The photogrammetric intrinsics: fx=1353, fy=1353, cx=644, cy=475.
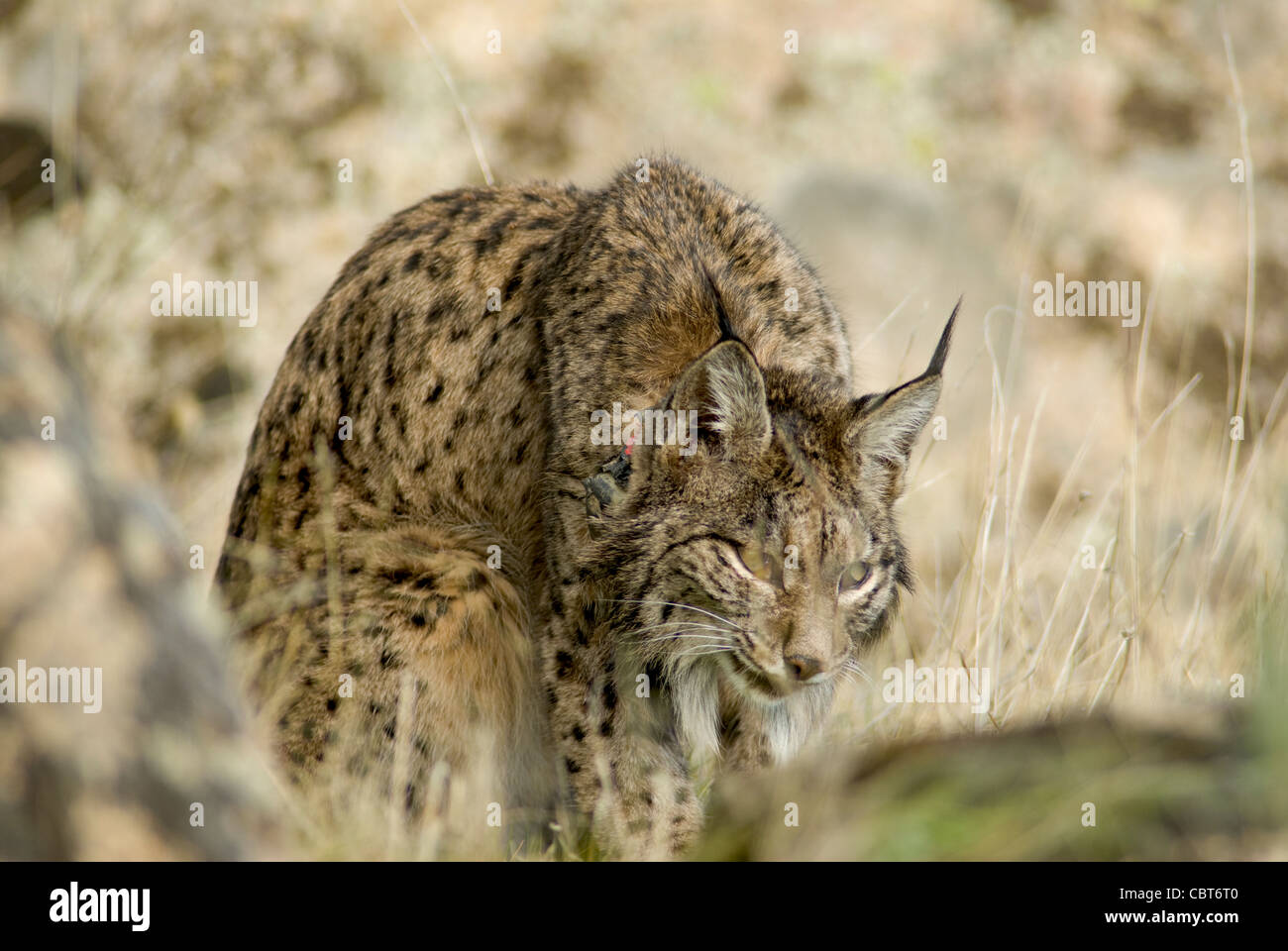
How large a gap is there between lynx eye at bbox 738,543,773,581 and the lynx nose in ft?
0.93

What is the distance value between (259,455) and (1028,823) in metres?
4.32

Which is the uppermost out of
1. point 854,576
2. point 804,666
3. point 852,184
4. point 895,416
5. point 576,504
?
point 852,184

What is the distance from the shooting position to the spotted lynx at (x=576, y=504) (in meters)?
4.62

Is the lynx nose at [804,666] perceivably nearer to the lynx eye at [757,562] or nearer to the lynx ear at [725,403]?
the lynx eye at [757,562]

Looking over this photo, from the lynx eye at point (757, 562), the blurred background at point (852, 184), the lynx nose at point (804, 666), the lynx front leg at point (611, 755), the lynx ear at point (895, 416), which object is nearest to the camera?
the lynx nose at point (804, 666)

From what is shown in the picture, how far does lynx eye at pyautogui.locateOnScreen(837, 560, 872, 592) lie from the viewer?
15.2 feet

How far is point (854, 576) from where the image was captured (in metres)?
4.70

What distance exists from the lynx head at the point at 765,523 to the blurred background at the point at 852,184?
6.93 ft

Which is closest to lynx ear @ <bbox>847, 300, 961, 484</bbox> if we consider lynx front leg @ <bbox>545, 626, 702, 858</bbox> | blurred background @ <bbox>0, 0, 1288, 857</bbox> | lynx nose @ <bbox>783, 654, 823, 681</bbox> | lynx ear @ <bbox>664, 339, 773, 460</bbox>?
lynx ear @ <bbox>664, 339, 773, 460</bbox>

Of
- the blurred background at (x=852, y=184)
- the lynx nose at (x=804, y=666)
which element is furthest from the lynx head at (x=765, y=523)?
the blurred background at (x=852, y=184)

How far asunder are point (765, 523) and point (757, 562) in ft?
0.43

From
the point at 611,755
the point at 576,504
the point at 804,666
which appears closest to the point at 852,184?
the point at 576,504

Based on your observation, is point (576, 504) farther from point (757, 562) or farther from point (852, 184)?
point (852, 184)

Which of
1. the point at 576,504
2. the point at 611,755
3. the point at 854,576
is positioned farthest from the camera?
the point at 576,504
